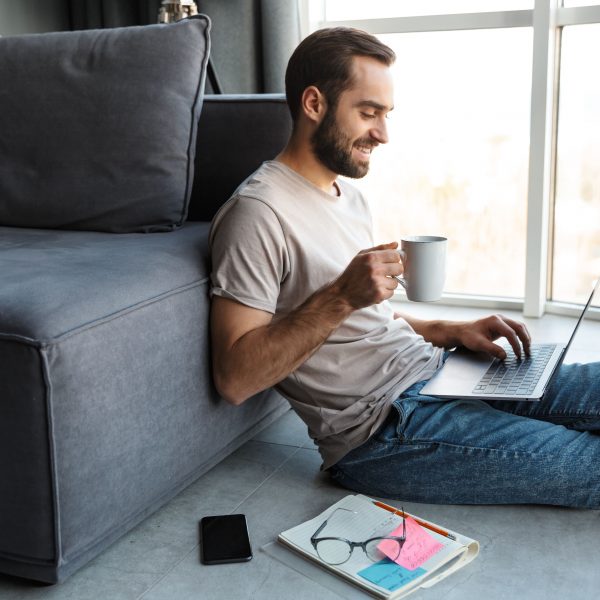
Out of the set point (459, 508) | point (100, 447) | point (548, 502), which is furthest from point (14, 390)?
point (548, 502)

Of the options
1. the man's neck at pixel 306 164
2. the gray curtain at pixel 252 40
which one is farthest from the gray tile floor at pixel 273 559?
the gray curtain at pixel 252 40

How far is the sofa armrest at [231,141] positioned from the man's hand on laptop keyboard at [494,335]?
1.95ft

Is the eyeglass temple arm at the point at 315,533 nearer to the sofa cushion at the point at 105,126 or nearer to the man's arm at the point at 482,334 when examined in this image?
the man's arm at the point at 482,334

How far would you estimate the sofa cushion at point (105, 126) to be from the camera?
1806 millimetres

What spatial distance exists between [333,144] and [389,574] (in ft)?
2.55

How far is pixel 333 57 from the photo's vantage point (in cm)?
157

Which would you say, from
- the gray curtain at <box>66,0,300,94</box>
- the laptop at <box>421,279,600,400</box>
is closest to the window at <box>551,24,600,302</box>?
the gray curtain at <box>66,0,300,94</box>

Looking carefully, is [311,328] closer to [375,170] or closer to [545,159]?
[545,159]

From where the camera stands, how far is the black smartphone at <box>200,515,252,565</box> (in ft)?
4.59

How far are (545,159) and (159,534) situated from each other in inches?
72.9

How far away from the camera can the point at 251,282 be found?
4.79ft

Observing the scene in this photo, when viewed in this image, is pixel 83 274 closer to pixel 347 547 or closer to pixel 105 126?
pixel 105 126

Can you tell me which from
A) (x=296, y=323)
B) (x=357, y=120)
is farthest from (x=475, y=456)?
(x=357, y=120)

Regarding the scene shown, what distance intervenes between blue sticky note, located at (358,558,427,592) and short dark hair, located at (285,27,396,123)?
0.83m
